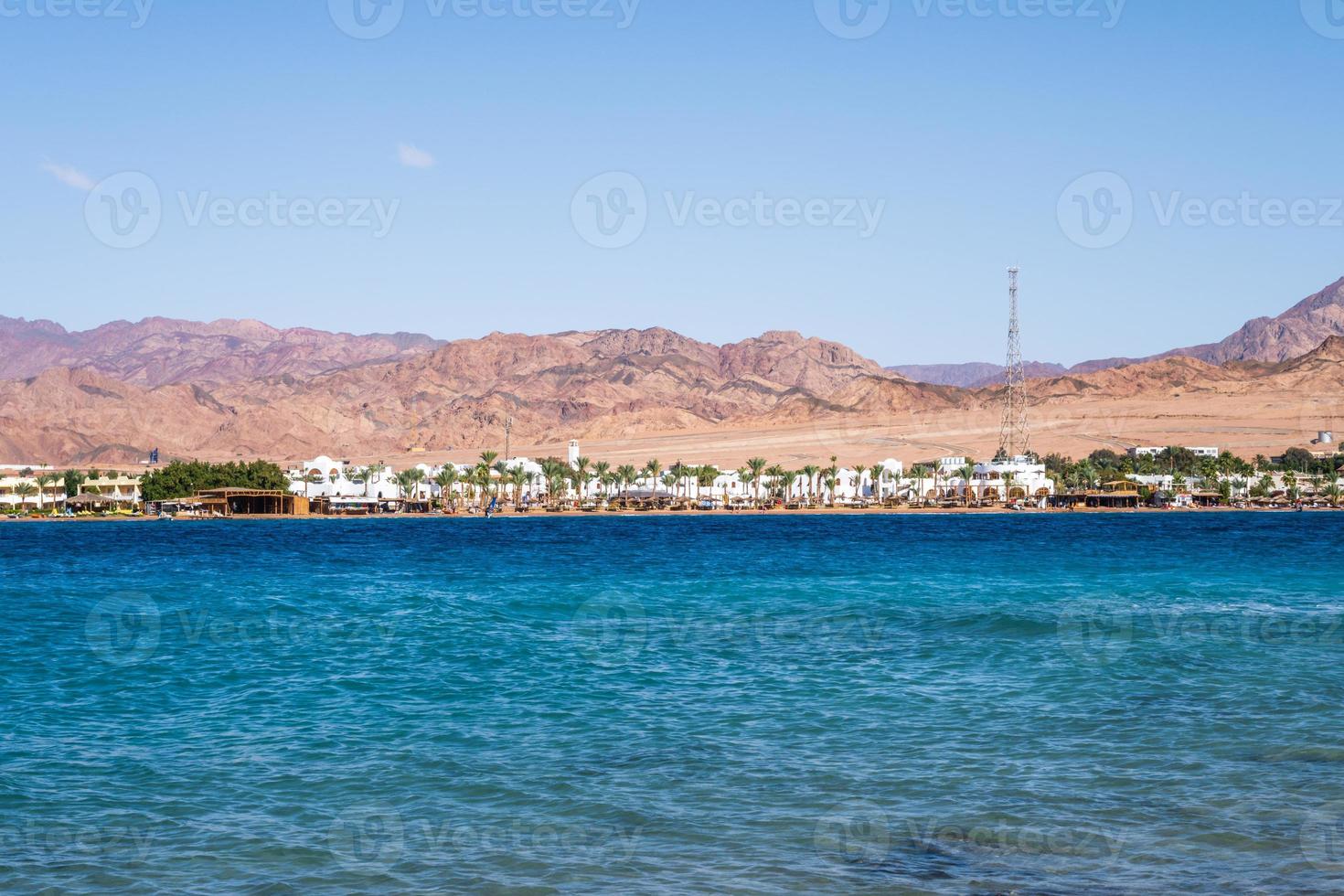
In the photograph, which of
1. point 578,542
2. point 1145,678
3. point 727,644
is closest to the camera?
point 1145,678

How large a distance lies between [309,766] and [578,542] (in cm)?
7154

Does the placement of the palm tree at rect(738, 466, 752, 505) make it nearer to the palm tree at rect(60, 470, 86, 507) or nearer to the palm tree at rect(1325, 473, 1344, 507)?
the palm tree at rect(1325, 473, 1344, 507)

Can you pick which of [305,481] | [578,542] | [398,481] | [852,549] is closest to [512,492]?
[398,481]

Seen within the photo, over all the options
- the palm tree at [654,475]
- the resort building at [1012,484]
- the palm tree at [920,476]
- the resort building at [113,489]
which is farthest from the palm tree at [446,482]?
the resort building at [1012,484]

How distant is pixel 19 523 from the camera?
14275 centimetres

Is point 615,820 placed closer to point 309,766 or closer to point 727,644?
point 309,766

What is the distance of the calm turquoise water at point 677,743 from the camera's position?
13.3 meters

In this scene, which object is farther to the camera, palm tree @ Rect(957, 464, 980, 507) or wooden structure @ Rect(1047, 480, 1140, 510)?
palm tree @ Rect(957, 464, 980, 507)

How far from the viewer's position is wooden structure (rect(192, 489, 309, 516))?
151125mm

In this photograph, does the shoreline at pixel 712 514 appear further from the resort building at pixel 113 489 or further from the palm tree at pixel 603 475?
the palm tree at pixel 603 475

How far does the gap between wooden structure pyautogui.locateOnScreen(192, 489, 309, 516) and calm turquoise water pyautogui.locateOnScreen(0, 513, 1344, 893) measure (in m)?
113

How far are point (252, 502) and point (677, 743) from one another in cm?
14542

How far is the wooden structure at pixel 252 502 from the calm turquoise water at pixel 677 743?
112769mm

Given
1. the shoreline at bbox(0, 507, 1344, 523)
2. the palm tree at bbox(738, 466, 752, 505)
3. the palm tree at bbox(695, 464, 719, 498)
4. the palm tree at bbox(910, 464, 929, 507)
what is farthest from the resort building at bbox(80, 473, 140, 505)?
the palm tree at bbox(910, 464, 929, 507)
